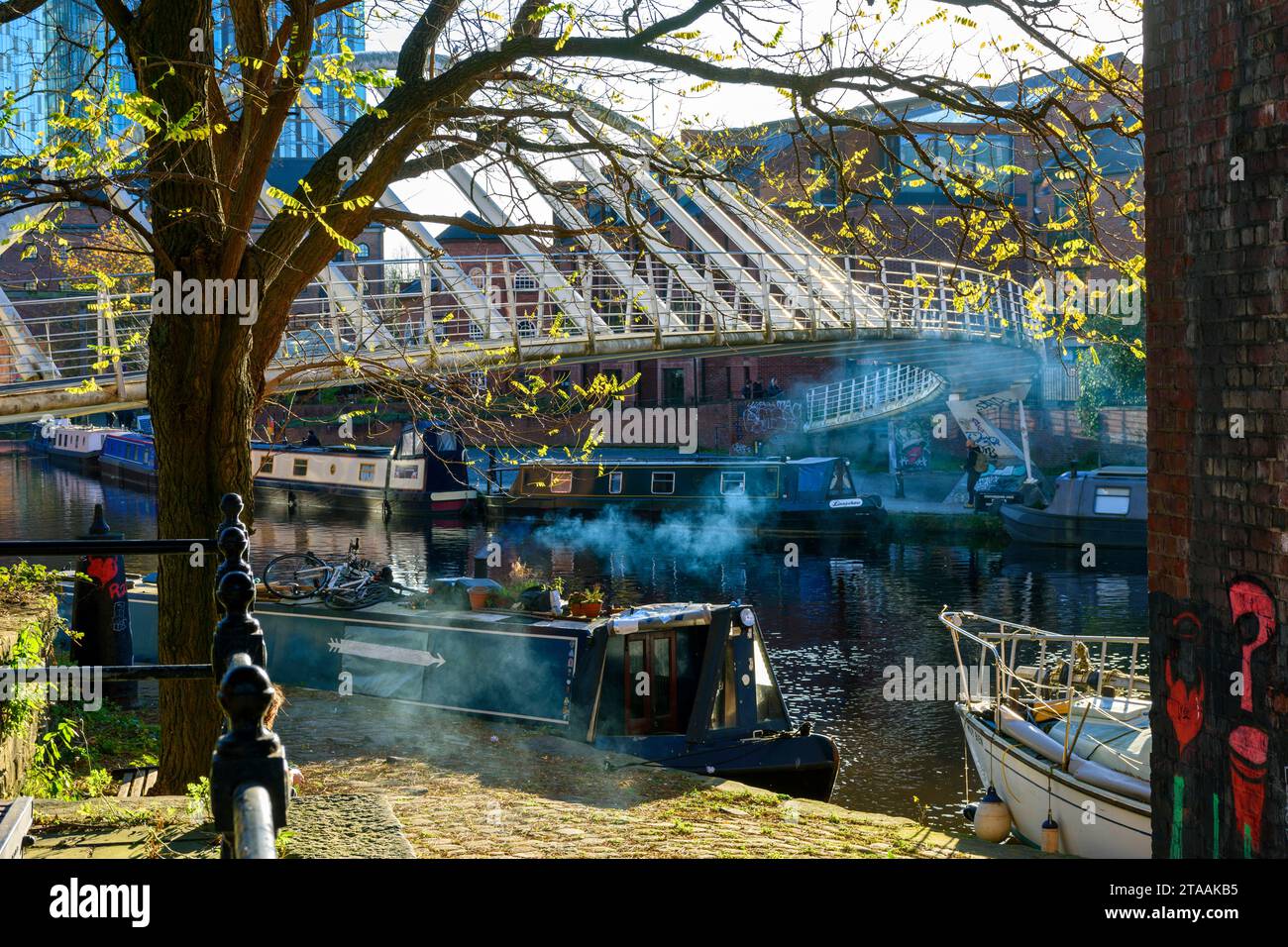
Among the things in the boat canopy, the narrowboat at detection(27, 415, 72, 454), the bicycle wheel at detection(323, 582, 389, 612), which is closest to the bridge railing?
the bicycle wheel at detection(323, 582, 389, 612)

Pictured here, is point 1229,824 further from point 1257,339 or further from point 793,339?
point 793,339

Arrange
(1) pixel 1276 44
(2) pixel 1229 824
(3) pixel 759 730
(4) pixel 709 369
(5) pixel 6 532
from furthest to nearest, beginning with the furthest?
1. (4) pixel 709 369
2. (5) pixel 6 532
3. (3) pixel 759 730
4. (2) pixel 1229 824
5. (1) pixel 1276 44

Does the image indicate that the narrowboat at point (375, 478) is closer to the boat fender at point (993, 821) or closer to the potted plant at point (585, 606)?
the potted plant at point (585, 606)

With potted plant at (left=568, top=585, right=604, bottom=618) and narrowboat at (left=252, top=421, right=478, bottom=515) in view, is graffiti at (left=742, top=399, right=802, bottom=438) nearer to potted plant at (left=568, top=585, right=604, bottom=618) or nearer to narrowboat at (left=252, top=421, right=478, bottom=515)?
narrowboat at (left=252, top=421, right=478, bottom=515)

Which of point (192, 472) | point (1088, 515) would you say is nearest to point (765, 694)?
point (192, 472)

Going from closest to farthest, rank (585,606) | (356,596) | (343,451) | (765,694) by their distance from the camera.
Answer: (585,606), (765,694), (356,596), (343,451)

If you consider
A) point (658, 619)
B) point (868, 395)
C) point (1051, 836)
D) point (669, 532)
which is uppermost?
point (868, 395)

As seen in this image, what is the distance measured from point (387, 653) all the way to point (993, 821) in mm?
6059

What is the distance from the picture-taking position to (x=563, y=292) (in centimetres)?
2005

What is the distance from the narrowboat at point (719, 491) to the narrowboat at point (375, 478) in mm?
1509

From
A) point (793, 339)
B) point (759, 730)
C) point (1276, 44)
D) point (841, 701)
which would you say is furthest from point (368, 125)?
point (793, 339)

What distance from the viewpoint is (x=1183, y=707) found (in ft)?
17.5

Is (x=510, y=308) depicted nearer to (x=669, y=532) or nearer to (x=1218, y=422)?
(x=1218, y=422)
